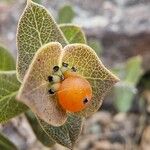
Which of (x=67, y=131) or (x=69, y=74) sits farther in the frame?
(x=67, y=131)

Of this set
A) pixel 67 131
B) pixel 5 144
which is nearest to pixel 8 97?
pixel 67 131

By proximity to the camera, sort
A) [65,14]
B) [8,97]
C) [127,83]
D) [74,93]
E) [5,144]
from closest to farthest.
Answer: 1. [74,93]
2. [8,97]
3. [5,144]
4. [65,14]
5. [127,83]

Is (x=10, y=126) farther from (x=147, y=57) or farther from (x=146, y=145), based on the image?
(x=147, y=57)

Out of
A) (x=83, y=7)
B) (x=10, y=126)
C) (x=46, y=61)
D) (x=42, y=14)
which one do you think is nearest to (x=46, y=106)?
(x=46, y=61)

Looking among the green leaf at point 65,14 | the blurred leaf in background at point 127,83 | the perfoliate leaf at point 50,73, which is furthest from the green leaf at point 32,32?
the blurred leaf in background at point 127,83

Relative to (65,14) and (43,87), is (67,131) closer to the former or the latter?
(43,87)

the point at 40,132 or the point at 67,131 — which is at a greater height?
the point at 67,131

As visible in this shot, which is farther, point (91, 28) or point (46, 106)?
point (91, 28)

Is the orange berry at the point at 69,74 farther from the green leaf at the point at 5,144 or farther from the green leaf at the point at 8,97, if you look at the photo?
the green leaf at the point at 5,144
